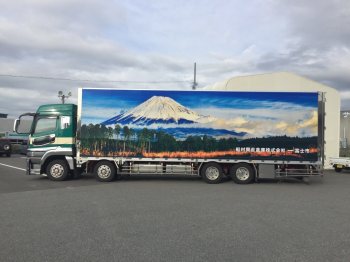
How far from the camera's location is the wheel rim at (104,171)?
16.7 meters

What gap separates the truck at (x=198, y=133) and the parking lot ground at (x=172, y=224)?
201cm

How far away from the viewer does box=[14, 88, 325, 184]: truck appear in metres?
16.2

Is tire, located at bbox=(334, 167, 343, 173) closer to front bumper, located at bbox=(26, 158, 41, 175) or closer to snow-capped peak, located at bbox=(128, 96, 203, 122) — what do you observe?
snow-capped peak, located at bbox=(128, 96, 203, 122)

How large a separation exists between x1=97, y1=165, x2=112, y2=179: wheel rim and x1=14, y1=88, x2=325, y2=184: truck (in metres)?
0.04

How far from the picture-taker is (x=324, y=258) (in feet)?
20.1

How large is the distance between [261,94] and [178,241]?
33.8 ft

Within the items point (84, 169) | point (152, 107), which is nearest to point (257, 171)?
point (152, 107)

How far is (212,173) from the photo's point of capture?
16547 mm

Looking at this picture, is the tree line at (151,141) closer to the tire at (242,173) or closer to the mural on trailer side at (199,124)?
the mural on trailer side at (199,124)

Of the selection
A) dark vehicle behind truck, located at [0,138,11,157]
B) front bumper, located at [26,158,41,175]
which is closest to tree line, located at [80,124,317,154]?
front bumper, located at [26,158,41,175]

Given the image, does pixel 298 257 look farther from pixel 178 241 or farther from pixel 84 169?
Answer: pixel 84 169

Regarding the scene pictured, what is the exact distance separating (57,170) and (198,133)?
5.80 m

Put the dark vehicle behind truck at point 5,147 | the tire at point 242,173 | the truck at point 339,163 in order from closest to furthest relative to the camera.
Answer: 1. the tire at point 242,173
2. the truck at point 339,163
3. the dark vehicle behind truck at point 5,147

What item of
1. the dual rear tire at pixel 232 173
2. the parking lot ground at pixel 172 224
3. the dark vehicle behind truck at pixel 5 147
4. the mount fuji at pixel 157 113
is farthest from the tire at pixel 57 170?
the dark vehicle behind truck at pixel 5 147
